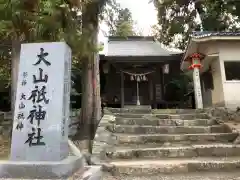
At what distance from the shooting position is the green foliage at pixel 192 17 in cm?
1933

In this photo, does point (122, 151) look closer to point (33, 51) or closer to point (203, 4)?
point (33, 51)

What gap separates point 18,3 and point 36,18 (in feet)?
1.71

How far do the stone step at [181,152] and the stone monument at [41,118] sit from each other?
1.91 metres

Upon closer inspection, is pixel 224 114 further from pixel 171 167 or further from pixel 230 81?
pixel 171 167

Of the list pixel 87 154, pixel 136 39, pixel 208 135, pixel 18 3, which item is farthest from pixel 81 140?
pixel 136 39

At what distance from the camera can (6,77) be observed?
43.0ft

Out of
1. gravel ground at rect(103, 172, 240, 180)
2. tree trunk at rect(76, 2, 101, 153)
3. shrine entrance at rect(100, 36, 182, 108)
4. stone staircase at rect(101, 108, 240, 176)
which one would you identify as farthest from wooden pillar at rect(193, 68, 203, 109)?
gravel ground at rect(103, 172, 240, 180)

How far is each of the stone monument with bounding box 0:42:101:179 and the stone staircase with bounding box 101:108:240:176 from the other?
1.74 meters

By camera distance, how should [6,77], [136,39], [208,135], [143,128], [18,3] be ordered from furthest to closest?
[136,39] < [6,77] < [143,128] < [208,135] < [18,3]

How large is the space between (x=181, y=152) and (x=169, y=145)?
0.67 metres

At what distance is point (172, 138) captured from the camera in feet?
20.9

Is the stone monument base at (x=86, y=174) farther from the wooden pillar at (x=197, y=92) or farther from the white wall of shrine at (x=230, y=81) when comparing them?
the white wall of shrine at (x=230, y=81)

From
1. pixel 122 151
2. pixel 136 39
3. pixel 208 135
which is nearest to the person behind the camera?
pixel 122 151

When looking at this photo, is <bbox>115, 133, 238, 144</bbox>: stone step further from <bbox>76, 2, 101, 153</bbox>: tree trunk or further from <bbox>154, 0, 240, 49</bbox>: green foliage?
<bbox>154, 0, 240, 49</bbox>: green foliage
